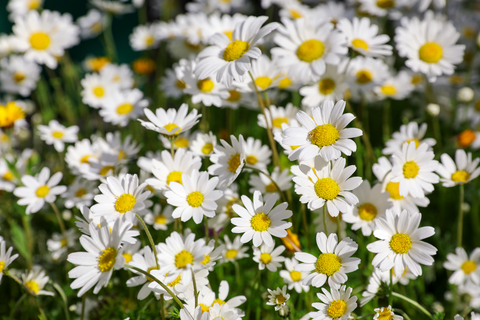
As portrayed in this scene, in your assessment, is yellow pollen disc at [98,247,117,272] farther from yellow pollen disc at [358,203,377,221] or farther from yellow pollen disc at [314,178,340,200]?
yellow pollen disc at [358,203,377,221]

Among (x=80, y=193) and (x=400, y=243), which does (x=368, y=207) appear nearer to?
(x=400, y=243)

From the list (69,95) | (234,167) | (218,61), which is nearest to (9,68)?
(69,95)

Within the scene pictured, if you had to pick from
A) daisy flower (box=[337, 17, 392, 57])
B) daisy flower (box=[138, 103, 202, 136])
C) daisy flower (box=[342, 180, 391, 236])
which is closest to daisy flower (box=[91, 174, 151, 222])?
daisy flower (box=[138, 103, 202, 136])

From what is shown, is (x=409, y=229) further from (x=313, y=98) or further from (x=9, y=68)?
(x=9, y=68)

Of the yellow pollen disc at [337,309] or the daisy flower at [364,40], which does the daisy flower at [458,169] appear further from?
the yellow pollen disc at [337,309]

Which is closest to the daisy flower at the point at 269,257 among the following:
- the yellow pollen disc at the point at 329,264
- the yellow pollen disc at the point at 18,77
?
the yellow pollen disc at the point at 329,264

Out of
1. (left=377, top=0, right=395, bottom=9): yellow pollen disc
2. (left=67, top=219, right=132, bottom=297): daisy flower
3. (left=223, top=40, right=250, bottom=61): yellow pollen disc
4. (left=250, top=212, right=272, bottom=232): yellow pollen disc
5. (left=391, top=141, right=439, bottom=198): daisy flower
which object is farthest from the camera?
(left=377, top=0, right=395, bottom=9): yellow pollen disc
